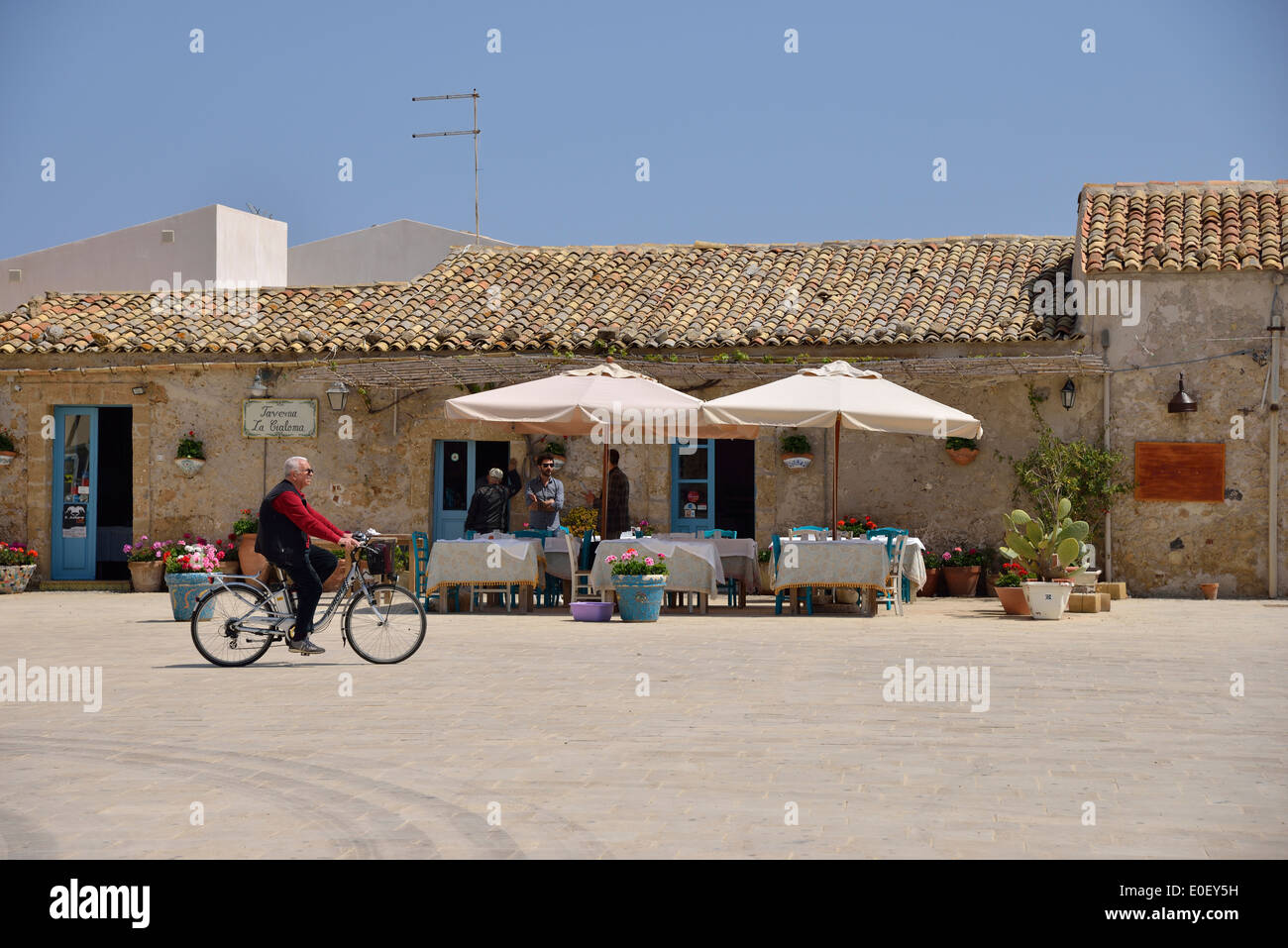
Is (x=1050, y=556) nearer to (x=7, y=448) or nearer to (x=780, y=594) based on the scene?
(x=780, y=594)

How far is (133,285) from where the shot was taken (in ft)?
84.6

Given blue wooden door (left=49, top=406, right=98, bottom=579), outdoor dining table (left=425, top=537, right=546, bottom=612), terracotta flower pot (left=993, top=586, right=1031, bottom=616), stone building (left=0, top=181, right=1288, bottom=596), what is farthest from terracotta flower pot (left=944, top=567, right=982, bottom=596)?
blue wooden door (left=49, top=406, right=98, bottom=579)

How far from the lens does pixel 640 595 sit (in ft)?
43.2

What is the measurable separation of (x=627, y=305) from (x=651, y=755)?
1421 cm

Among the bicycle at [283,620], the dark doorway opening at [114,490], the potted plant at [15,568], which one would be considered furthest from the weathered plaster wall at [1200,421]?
the potted plant at [15,568]

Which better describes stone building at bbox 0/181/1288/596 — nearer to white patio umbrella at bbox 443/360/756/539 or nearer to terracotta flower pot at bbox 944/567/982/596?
terracotta flower pot at bbox 944/567/982/596

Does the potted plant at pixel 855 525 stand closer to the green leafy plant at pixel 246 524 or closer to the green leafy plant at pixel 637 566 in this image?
the green leafy plant at pixel 637 566

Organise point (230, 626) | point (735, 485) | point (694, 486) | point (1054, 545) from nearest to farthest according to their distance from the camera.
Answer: point (230, 626), point (1054, 545), point (694, 486), point (735, 485)

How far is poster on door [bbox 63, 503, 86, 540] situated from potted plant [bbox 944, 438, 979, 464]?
40.4 ft

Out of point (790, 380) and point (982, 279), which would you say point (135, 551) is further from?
point (982, 279)

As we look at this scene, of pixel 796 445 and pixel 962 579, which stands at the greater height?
pixel 796 445

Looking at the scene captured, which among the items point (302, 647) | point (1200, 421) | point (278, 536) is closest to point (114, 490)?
point (302, 647)
